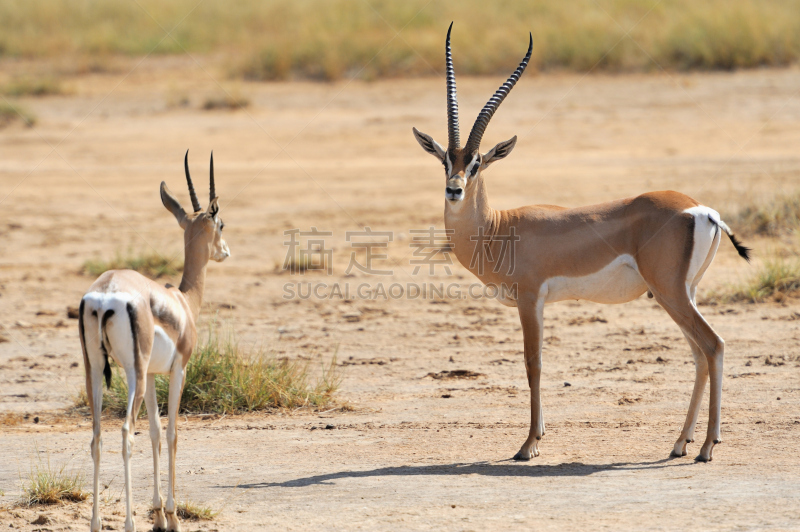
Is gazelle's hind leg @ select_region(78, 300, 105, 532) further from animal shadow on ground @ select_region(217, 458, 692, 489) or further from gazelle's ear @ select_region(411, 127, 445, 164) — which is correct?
gazelle's ear @ select_region(411, 127, 445, 164)

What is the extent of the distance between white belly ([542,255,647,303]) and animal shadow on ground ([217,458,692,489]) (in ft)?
4.18

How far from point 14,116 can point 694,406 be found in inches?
758

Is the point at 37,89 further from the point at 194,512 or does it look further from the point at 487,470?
the point at 487,470

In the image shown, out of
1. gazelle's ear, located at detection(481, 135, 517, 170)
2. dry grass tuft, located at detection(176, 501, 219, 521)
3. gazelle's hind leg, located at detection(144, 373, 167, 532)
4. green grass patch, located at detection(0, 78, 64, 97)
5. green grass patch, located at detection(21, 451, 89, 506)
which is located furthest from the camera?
green grass patch, located at detection(0, 78, 64, 97)

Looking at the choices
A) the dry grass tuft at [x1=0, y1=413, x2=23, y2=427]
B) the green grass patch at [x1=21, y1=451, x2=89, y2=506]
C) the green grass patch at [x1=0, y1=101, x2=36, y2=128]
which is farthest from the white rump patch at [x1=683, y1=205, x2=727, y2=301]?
the green grass patch at [x1=0, y1=101, x2=36, y2=128]

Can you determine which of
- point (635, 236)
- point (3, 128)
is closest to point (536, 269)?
point (635, 236)

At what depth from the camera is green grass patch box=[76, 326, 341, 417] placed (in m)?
8.20

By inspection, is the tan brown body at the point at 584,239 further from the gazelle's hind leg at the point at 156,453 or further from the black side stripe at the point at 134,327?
the black side stripe at the point at 134,327

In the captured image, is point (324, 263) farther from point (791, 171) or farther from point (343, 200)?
point (791, 171)

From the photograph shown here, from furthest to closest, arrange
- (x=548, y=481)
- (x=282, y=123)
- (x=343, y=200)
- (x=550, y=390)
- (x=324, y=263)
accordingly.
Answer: (x=282, y=123) → (x=343, y=200) → (x=324, y=263) → (x=550, y=390) → (x=548, y=481)

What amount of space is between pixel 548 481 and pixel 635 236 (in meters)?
1.97

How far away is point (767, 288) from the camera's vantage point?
11.0 metres

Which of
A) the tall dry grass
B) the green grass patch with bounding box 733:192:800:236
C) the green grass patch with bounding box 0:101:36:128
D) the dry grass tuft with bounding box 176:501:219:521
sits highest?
the tall dry grass

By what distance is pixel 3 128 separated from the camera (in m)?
21.6
